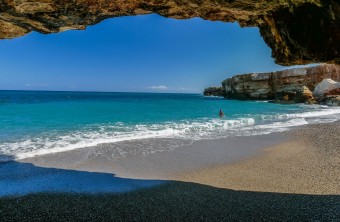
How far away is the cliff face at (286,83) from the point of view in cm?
6769

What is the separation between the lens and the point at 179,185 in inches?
370

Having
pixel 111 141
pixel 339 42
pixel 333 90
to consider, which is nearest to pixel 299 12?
pixel 339 42

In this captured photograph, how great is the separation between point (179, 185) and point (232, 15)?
5.76 m

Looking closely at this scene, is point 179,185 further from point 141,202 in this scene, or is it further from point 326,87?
point 326,87

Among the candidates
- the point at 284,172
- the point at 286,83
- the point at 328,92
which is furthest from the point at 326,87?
the point at 284,172

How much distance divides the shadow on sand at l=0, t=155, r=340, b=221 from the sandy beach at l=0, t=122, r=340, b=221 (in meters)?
0.02

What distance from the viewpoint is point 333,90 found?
6116cm

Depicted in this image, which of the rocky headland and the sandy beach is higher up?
the rocky headland

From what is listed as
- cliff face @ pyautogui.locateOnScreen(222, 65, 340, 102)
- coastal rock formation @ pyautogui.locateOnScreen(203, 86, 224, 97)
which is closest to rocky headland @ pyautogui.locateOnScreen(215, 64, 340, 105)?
cliff face @ pyautogui.locateOnScreen(222, 65, 340, 102)

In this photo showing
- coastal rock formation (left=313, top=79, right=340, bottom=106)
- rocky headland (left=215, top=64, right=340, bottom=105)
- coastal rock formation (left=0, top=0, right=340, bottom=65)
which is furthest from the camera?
rocky headland (left=215, top=64, right=340, bottom=105)

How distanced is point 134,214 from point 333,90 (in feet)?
218

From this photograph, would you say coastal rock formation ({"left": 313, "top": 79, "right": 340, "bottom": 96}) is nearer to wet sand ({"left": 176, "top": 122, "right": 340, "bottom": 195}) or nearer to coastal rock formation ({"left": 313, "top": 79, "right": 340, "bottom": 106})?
coastal rock formation ({"left": 313, "top": 79, "right": 340, "bottom": 106})

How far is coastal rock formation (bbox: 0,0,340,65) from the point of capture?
5664 mm

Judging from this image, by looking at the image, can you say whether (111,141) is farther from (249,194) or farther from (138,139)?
Answer: (249,194)
